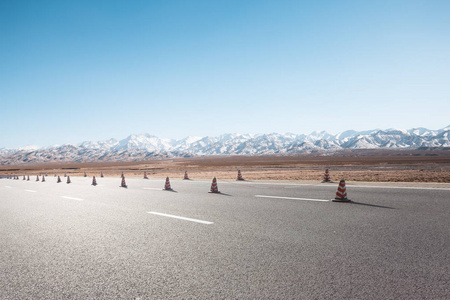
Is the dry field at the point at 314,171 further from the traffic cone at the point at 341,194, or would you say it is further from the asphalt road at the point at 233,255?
the asphalt road at the point at 233,255

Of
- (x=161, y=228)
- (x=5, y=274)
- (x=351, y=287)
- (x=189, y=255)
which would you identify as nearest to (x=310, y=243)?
(x=351, y=287)

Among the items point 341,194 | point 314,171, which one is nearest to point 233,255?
point 341,194

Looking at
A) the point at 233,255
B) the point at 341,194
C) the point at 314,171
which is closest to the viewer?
the point at 233,255

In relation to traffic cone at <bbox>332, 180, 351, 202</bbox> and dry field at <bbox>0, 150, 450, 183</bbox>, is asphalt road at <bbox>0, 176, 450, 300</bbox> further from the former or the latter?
dry field at <bbox>0, 150, 450, 183</bbox>

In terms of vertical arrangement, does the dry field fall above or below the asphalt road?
below

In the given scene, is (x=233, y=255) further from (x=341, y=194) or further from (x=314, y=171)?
(x=314, y=171)

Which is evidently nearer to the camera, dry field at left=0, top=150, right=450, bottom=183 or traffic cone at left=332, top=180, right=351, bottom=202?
traffic cone at left=332, top=180, right=351, bottom=202

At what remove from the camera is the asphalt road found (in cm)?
322

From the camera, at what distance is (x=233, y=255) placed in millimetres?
4277

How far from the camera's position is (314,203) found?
8.98 metres

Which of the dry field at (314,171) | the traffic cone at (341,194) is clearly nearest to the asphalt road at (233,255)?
the traffic cone at (341,194)

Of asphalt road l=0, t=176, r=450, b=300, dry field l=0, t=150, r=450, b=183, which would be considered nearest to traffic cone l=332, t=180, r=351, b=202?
asphalt road l=0, t=176, r=450, b=300

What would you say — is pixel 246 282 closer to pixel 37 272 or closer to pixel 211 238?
pixel 211 238

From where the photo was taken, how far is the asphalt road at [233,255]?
3219mm
